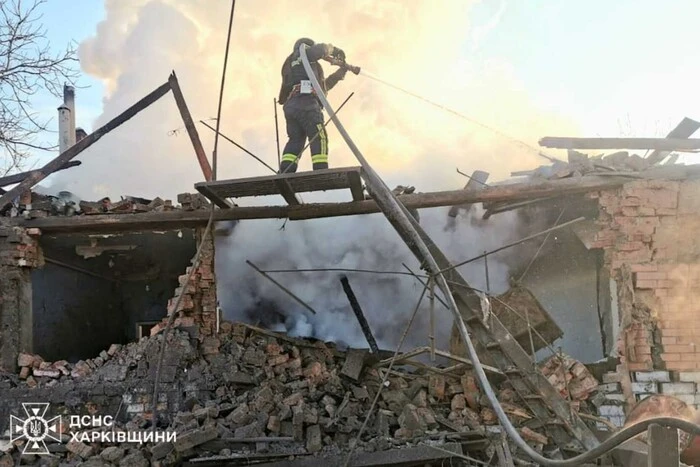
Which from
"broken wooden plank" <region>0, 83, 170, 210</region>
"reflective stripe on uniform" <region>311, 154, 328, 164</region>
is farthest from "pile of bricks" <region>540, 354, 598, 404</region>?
"broken wooden plank" <region>0, 83, 170, 210</region>

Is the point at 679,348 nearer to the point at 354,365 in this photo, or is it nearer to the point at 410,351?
the point at 410,351

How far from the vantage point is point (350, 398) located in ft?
23.1

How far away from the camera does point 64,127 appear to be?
11.0m

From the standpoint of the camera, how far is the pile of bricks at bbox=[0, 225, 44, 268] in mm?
7773

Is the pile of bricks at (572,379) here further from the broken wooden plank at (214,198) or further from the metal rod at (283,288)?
the broken wooden plank at (214,198)

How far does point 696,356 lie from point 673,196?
1.97m

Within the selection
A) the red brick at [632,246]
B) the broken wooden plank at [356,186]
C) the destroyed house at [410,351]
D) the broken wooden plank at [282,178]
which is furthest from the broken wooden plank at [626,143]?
the broken wooden plank at [282,178]

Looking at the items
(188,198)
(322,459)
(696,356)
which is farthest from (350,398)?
(696,356)

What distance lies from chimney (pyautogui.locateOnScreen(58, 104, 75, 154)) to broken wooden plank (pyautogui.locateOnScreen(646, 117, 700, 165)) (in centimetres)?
1020

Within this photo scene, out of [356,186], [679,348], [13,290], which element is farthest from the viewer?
[13,290]

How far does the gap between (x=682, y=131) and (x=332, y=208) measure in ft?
15.0

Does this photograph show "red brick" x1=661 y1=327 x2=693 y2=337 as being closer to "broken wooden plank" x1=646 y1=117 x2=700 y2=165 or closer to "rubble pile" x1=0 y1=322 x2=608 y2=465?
"rubble pile" x1=0 y1=322 x2=608 y2=465

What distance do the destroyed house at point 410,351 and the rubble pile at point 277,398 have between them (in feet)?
0.06

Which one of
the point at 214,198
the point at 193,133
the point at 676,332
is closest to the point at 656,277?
the point at 676,332
